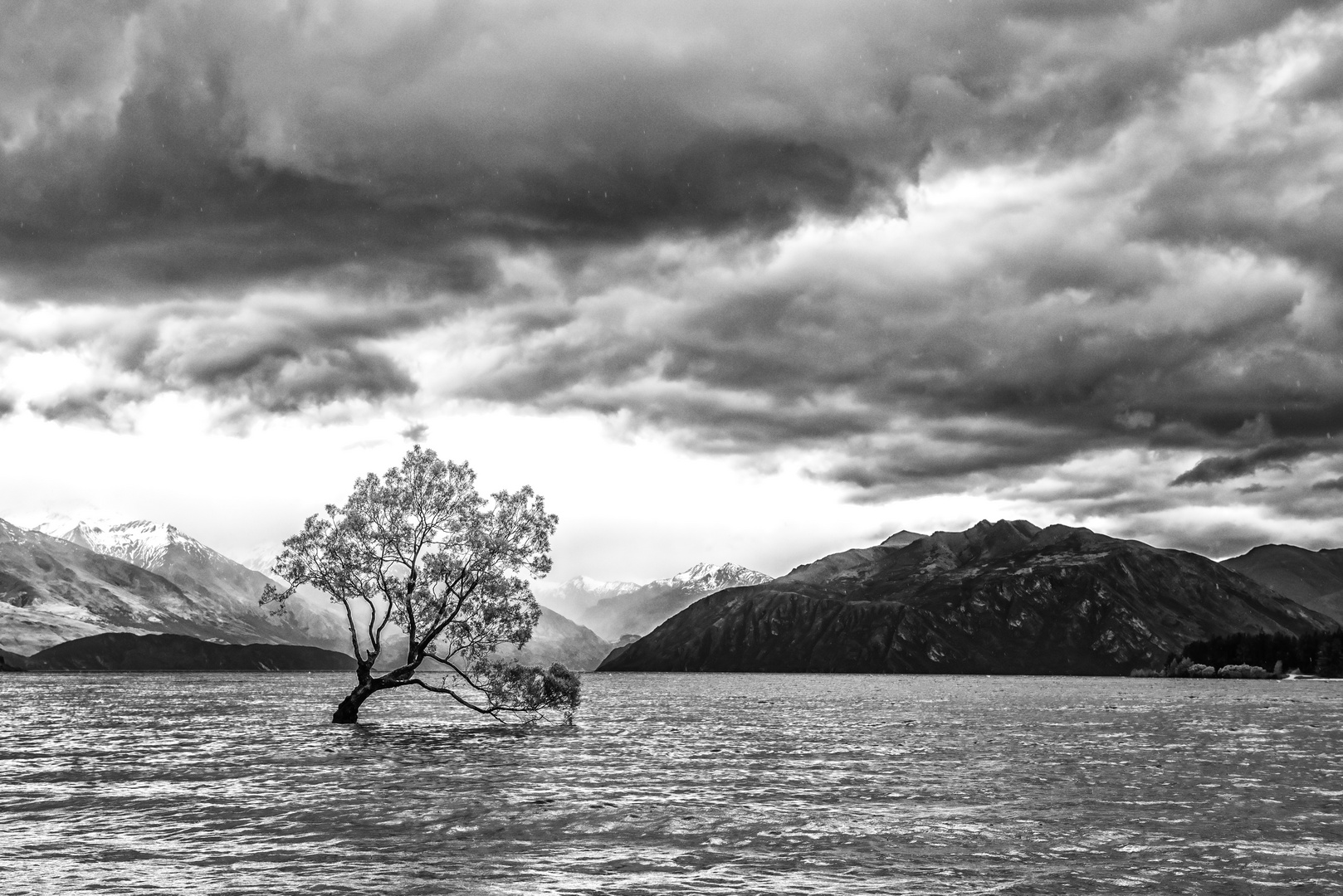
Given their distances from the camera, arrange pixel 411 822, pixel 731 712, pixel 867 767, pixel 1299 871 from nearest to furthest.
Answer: pixel 1299 871
pixel 411 822
pixel 867 767
pixel 731 712

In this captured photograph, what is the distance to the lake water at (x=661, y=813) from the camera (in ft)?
103

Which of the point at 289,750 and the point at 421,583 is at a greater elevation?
the point at 421,583

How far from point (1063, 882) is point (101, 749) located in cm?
6875

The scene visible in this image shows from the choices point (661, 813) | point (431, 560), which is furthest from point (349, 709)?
point (661, 813)

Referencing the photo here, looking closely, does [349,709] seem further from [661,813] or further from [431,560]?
[661,813]

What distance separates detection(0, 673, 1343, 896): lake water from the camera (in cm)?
3133

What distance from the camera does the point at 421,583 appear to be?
3322 inches

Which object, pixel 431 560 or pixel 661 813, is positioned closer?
pixel 661 813

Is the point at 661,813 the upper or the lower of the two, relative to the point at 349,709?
upper

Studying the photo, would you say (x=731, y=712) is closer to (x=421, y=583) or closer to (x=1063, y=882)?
(x=421, y=583)

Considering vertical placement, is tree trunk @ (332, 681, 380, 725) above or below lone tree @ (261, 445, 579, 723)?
below

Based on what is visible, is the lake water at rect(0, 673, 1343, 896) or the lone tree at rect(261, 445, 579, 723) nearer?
the lake water at rect(0, 673, 1343, 896)

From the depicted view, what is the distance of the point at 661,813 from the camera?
4434cm

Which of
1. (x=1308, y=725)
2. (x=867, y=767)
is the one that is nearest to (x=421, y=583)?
(x=867, y=767)
